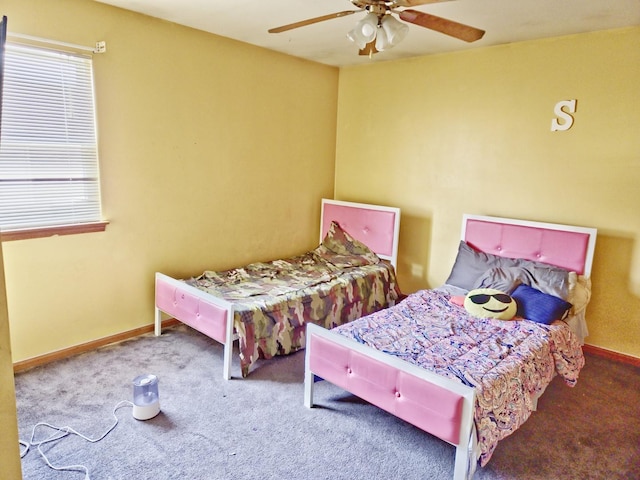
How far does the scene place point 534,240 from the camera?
11.0ft

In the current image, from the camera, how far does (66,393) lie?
258 centimetres

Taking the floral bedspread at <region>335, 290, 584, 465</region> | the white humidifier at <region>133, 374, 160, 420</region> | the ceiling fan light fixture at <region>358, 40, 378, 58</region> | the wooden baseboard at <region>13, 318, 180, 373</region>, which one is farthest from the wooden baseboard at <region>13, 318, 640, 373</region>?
the ceiling fan light fixture at <region>358, 40, 378, 58</region>

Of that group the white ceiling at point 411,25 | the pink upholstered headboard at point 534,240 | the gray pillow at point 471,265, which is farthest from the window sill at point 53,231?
the pink upholstered headboard at point 534,240

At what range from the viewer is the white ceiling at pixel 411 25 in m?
2.65

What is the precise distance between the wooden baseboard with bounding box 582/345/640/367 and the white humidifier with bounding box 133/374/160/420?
3146 millimetres

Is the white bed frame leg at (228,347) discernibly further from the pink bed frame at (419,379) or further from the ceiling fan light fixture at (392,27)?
the ceiling fan light fixture at (392,27)

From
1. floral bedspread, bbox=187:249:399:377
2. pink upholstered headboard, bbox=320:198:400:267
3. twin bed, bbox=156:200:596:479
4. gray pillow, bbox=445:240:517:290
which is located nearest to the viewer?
twin bed, bbox=156:200:596:479

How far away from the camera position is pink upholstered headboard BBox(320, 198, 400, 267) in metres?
4.05

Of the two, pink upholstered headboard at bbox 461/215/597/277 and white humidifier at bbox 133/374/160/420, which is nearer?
white humidifier at bbox 133/374/160/420

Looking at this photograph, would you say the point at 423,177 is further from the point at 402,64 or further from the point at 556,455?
the point at 556,455

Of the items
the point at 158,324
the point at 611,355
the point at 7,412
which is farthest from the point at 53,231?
the point at 611,355

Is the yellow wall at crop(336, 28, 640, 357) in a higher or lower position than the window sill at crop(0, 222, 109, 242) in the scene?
higher

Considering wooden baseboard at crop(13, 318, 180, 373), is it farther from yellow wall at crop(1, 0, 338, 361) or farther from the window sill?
the window sill

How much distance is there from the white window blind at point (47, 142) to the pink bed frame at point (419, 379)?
186cm
